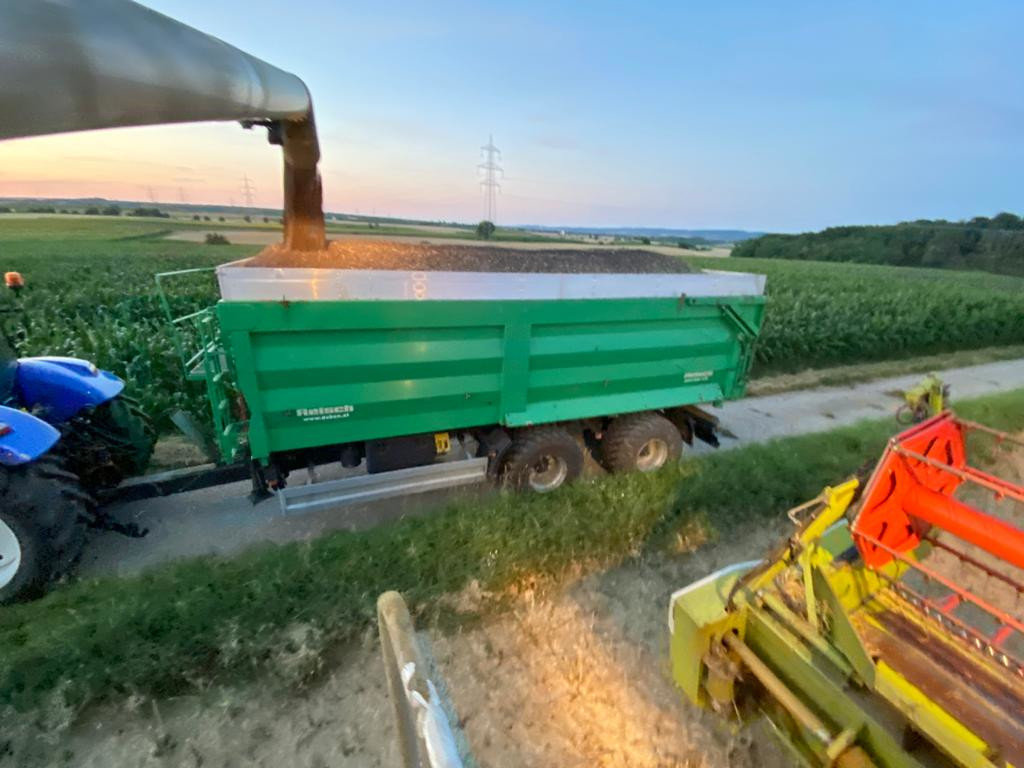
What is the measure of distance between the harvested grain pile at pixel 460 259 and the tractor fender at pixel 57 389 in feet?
5.40

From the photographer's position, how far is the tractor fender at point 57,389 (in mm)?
3984

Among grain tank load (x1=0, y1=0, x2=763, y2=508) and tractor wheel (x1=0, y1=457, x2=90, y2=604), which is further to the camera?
grain tank load (x1=0, y1=0, x2=763, y2=508)

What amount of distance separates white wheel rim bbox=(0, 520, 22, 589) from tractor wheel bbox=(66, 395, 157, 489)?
694 mm

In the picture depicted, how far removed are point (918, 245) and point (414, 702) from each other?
55.6 meters

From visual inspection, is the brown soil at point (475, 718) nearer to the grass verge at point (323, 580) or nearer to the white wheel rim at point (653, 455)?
the grass verge at point (323, 580)

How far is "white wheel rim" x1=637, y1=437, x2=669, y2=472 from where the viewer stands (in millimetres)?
5039

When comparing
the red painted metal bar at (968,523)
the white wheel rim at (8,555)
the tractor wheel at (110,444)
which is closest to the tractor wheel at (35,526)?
the white wheel rim at (8,555)

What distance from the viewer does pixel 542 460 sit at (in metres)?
4.65

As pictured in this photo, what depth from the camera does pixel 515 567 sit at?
345 centimetres

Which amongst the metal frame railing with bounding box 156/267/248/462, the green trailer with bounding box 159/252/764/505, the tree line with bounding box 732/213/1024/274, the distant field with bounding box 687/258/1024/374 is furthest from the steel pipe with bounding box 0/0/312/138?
the tree line with bounding box 732/213/1024/274

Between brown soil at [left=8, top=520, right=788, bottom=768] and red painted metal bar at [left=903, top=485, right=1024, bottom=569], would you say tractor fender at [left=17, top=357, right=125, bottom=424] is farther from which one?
red painted metal bar at [left=903, top=485, right=1024, bottom=569]

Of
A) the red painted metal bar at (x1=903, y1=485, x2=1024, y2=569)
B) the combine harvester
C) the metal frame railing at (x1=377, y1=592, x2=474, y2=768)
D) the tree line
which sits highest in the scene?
the metal frame railing at (x1=377, y1=592, x2=474, y2=768)

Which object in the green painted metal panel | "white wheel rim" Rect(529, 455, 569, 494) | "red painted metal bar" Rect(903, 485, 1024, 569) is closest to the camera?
"red painted metal bar" Rect(903, 485, 1024, 569)

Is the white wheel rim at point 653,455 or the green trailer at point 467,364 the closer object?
the green trailer at point 467,364
